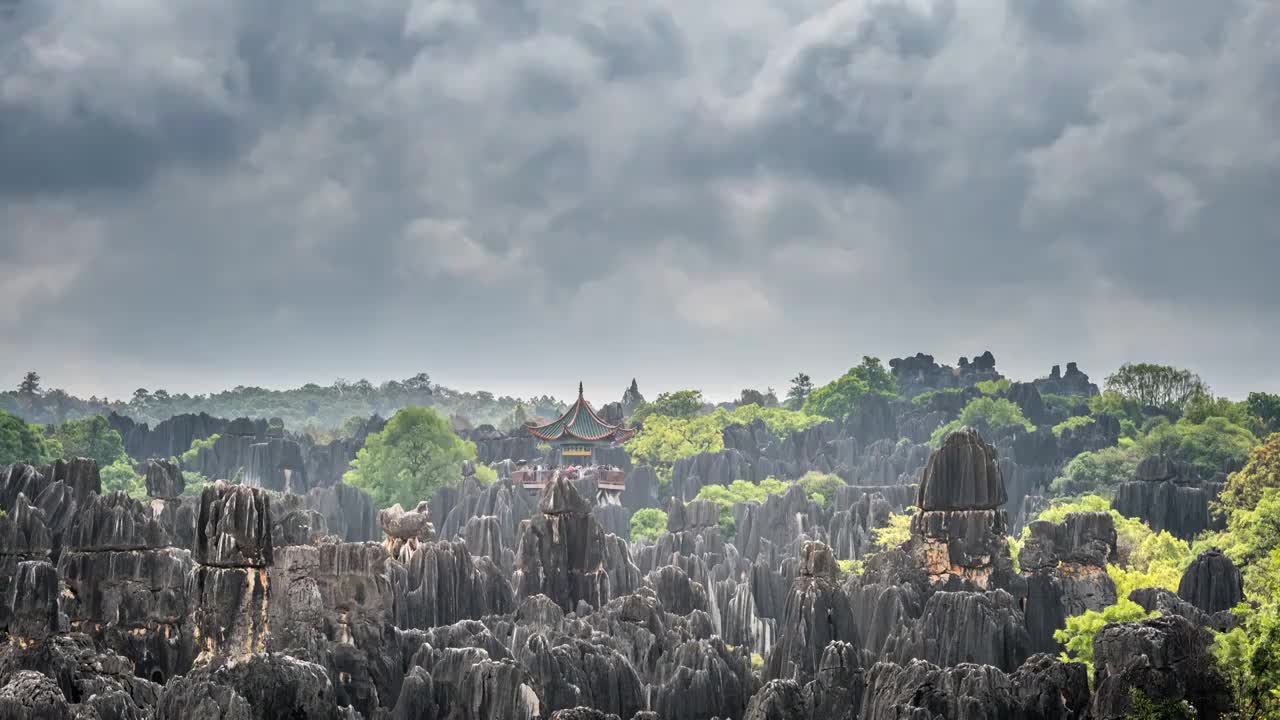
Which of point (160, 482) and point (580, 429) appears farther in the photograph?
point (580, 429)

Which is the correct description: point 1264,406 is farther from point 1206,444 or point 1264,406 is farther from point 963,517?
point 963,517

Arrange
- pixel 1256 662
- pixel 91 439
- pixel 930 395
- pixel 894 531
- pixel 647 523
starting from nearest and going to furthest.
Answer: pixel 1256 662 < pixel 894 531 < pixel 647 523 < pixel 91 439 < pixel 930 395

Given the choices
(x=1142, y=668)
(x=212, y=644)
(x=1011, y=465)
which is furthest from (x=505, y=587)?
(x=1011, y=465)

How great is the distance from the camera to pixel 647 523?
7956cm

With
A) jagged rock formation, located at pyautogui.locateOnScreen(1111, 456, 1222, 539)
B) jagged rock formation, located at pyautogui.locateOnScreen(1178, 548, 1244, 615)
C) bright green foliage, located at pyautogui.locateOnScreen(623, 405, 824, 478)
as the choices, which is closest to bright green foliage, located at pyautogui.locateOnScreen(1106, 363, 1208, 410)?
bright green foliage, located at pyautogui.locateOnScreen(623, 405, 824, 478)

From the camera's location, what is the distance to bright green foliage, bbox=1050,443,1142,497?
79812 millimetres

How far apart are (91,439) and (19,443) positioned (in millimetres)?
18439

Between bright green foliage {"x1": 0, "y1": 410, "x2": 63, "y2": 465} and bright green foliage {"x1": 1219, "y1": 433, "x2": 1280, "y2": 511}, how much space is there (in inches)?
2447

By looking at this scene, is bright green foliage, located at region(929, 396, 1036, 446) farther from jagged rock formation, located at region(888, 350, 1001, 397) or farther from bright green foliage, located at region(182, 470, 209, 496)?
bright green foliage, located at region(182, 470, 209, 496)

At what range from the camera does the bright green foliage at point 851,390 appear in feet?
409

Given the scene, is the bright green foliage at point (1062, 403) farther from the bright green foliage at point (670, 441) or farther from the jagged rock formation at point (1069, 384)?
the bright green foliage at point (670, 441)

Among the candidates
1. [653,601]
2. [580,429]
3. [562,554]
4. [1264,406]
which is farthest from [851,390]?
[653,601]

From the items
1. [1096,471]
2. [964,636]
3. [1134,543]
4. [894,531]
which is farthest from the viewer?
[1096,471]

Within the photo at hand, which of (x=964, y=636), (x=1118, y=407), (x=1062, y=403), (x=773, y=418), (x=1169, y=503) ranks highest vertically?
(x=1062, y=403)
